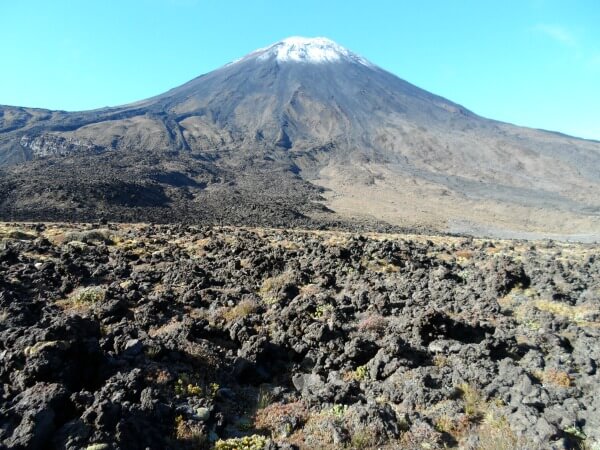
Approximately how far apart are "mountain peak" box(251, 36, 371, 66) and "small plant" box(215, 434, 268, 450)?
489 ft

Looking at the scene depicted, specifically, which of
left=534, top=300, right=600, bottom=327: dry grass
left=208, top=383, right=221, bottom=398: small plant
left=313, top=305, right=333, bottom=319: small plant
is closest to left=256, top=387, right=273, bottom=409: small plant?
left=208, top=383, right=221, bottom=398: small plant

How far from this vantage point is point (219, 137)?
92812 millimetres

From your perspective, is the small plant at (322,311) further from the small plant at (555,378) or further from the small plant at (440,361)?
the small plant at (555,378)

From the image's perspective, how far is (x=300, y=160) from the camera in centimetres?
8725

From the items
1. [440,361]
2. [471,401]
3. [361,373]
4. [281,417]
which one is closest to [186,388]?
[281,417]

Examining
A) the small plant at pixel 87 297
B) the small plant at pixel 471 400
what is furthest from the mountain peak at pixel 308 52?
the small plant at pixel 471 400

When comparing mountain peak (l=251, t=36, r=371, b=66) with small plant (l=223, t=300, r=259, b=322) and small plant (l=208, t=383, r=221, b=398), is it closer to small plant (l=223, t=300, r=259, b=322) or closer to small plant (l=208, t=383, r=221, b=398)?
small plant (l=223, t=300, r=259, b=322)

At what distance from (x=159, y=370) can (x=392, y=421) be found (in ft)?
11.9

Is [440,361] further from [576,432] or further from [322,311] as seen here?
[322,311]

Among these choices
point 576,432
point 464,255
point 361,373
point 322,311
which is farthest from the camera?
point 464,255

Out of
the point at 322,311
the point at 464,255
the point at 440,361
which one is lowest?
the point at 464,255

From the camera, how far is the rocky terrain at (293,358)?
5.53m

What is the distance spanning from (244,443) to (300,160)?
273 ft

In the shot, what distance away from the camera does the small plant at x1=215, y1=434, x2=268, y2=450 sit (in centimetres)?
541
